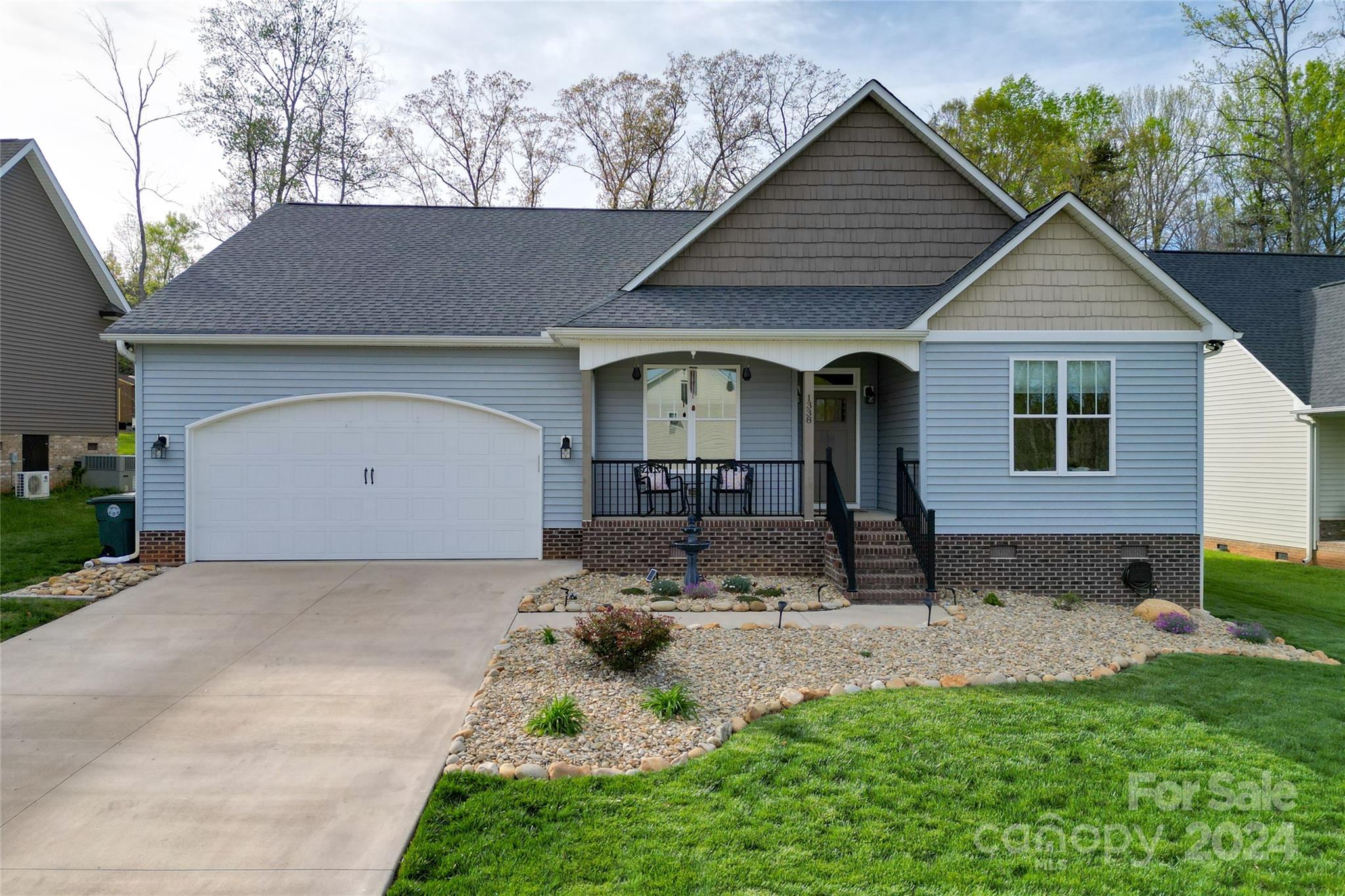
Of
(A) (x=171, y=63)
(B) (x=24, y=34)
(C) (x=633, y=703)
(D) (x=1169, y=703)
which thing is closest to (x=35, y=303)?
(B) (x=24, y=34)

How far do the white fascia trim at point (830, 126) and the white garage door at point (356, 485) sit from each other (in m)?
3.27

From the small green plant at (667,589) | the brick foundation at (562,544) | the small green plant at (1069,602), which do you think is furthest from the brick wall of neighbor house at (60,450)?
the small green plant at (1069,602)

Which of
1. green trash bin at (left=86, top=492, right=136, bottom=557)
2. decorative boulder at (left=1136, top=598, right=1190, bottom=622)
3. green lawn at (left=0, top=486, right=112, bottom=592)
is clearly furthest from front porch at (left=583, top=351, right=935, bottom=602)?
green lawn at (left=0, top=486, right=112, bottom=592)

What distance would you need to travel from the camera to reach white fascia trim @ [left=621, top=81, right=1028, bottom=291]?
10.5m

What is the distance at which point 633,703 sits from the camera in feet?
16.7

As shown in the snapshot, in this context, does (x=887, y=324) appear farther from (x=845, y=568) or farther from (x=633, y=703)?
(x=633, y=703)

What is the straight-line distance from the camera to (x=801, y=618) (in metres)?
7.69

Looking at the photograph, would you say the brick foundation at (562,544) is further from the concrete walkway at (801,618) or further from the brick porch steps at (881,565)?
the brick porch steps at (881,565)

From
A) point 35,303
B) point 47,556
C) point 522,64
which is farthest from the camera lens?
point 522,64

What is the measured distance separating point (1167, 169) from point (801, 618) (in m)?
26.3

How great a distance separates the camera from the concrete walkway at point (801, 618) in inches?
290

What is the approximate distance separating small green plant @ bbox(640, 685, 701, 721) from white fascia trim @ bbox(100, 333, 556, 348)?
6087 mm

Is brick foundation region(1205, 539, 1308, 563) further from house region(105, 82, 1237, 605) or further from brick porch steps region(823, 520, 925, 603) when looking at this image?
brick porch steps region(823, 520, 925, 603)

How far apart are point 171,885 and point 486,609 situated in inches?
179
